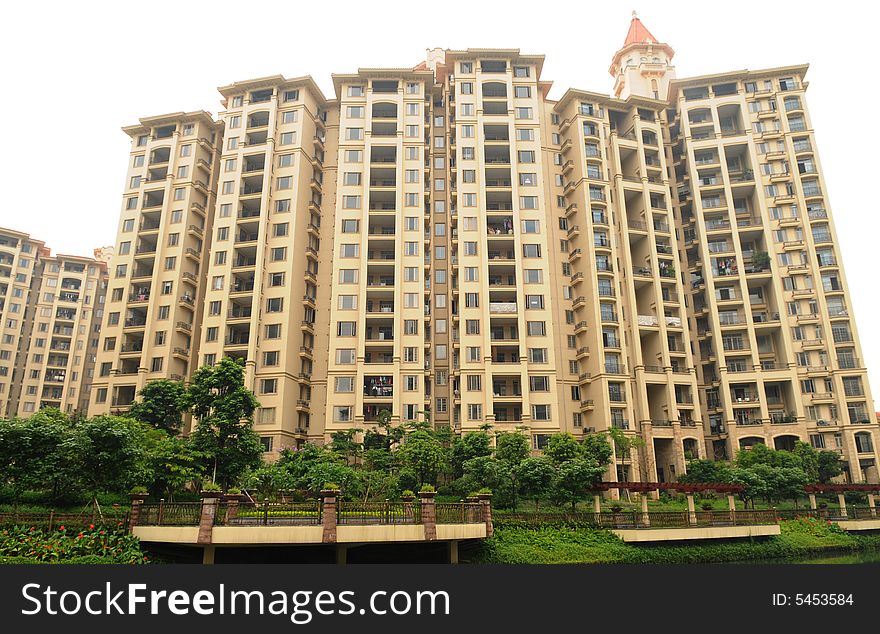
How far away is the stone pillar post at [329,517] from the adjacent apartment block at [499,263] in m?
28.0

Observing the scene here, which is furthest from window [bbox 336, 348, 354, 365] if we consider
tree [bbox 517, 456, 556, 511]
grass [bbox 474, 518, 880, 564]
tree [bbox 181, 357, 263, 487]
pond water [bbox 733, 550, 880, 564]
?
pond water [bbox 733, 550, 880, 564]

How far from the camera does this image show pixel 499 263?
56.1 metres

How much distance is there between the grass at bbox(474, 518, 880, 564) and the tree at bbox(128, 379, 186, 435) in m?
24.1

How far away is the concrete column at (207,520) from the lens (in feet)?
72.0

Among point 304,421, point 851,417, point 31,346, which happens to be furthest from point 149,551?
point 31,346

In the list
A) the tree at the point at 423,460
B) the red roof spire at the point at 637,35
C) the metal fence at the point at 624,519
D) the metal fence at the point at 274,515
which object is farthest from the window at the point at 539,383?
the red roof spire at the point at 637,35

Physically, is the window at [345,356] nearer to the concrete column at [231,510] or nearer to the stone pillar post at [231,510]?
the stone pillar post at [231,510]

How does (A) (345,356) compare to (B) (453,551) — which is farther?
(A) (345,356)

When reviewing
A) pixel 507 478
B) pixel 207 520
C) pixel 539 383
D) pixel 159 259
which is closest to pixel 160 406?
pixel 207 520

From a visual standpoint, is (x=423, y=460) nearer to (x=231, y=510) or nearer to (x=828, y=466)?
(x=231, y=510)

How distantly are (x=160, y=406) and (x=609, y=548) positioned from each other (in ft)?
98.2

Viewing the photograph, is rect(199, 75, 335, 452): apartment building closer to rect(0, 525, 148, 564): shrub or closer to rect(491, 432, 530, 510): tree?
rect(491, 432, 530, 510): tree

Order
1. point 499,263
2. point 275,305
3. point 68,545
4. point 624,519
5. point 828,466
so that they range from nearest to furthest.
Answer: point 68,545
point 624,519
point 828,466
point 275,305
point 499,263

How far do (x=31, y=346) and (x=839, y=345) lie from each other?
99.5 m
